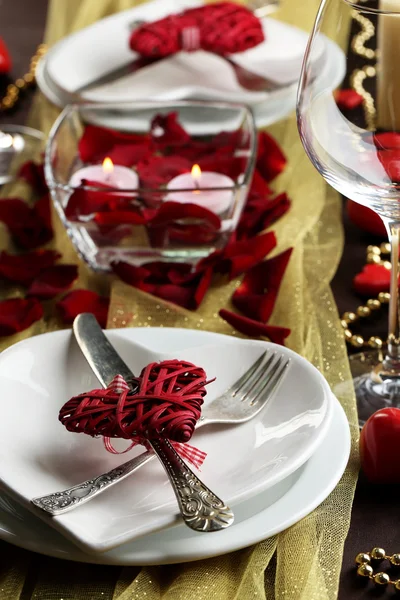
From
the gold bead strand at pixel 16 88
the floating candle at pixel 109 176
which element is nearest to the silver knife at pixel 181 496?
the floating candle at pixel 109 176

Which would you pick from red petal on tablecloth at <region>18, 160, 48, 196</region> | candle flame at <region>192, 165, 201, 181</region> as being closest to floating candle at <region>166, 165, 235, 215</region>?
candle flame at <region>192, 165, 201, 181</region>

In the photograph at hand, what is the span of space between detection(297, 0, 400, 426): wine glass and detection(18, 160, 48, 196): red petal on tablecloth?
0.47 m

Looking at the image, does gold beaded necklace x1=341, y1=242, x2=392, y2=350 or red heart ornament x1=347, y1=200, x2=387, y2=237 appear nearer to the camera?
gold beaded necklace x1=341, y1=242, x2=392, y2=350

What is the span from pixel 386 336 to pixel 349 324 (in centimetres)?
3

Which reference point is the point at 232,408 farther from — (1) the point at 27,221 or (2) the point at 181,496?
(1) the point at 27,221

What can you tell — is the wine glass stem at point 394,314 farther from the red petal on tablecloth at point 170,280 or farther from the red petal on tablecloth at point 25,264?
the red petal on tablecloth at point 25,264

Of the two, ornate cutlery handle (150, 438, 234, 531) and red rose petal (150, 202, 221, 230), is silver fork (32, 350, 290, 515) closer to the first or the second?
ornate cutlery handle (150, 438, 234, 531)

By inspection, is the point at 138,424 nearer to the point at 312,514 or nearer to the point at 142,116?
the point at 312,514

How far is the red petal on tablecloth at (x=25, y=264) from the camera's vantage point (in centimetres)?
83

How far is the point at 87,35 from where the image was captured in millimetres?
1205

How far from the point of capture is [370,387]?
0.68 meters

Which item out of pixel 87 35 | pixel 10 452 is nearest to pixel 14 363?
pixel 10 452

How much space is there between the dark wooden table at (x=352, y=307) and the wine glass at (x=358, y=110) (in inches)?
7.4

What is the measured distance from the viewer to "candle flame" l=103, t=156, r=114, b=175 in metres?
0.86
